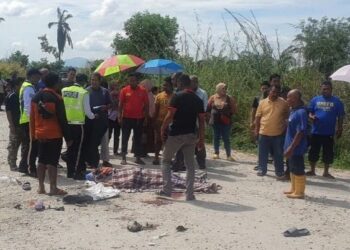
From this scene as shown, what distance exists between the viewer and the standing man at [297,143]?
812 centimetres

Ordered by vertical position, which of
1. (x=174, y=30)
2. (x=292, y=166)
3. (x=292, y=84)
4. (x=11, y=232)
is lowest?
(x=11, y=232)

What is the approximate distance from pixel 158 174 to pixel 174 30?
22.6 metres

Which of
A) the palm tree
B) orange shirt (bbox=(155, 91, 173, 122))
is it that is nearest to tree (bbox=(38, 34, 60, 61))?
the palm tree

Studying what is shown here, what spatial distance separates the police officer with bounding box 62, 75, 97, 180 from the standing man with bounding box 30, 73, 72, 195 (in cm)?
90

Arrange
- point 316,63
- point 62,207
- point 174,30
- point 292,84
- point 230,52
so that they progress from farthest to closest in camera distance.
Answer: point 174,30
point 230,52
point 316,63
point 292,84
point 62,207

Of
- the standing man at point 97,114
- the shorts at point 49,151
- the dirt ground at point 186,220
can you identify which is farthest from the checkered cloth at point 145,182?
the shorts at point 49,151

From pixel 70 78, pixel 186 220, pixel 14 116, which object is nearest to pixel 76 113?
pixel 70 78

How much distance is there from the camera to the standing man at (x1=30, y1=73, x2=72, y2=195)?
792 cm

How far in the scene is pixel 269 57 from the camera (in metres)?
16.9

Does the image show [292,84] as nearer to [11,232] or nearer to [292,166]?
[292,166]

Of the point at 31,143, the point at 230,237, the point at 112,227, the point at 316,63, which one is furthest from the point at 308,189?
the point at 316,63

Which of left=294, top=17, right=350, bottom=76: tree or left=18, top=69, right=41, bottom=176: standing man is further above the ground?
left=294, top=17, right=350, bottom=76: tree

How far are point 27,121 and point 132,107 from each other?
215 centimetres

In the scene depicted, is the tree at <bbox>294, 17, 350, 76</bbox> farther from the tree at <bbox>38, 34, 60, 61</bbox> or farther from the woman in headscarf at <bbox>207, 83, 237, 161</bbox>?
the tree at <bbox>38, 34, 60, 61</bbox>
